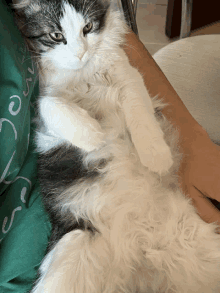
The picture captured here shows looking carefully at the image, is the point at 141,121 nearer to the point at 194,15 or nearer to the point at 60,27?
the point at 60,27

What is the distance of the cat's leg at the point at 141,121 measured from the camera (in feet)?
2.44

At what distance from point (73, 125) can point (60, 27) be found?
13.7 inches

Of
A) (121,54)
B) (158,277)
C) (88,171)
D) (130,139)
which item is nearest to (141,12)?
(121,54)

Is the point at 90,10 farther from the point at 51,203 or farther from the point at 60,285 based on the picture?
the point at 60,285

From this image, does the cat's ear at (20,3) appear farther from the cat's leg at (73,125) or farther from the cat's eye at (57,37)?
the cat's leg at (73,125)

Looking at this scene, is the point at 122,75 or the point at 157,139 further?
the point at 122,75

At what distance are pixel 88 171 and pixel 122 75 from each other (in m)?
0.40

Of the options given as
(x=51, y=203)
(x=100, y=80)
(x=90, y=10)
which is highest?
(x=90, y=10)

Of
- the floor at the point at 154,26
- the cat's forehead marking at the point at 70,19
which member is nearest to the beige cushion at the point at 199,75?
the cat's forehead marking at the point at 70,19

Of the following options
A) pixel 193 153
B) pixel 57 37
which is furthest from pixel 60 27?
pixel 193 153

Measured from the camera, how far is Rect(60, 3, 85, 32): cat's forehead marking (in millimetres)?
768

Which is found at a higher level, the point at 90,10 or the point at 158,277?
the point at 90,10

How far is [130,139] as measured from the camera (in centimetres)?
84

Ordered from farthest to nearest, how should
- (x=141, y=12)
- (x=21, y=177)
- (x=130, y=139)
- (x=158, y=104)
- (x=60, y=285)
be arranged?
(x=141, y=12)
(x=158, y=104)
(x=130, y=139)
(x=21, y=177)
(x=60, y=285)
